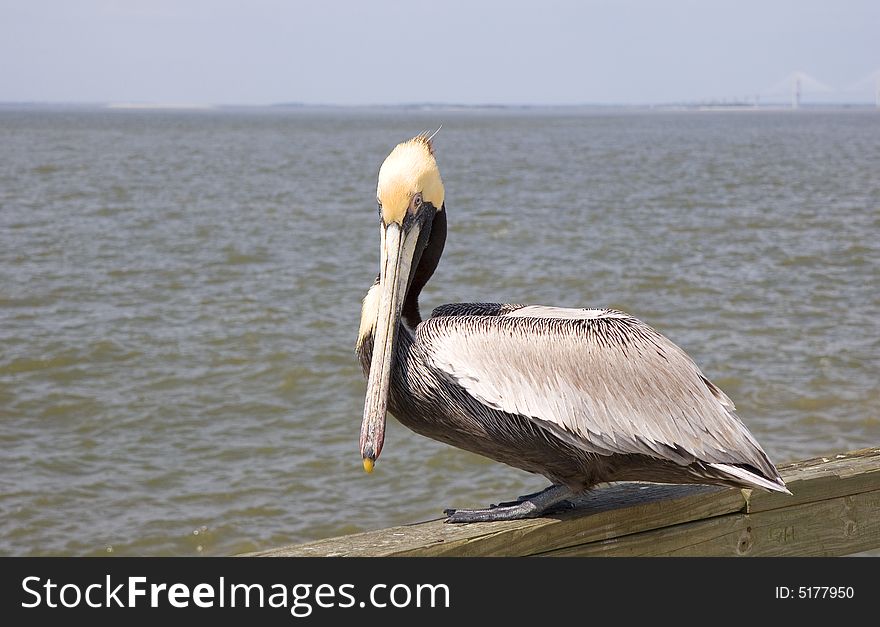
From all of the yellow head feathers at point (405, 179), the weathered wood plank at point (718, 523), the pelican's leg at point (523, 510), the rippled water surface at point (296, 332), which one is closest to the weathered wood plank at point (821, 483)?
the weathered wood plank at point (718, 523)

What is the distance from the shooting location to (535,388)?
2.54m

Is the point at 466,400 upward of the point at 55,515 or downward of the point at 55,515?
upward

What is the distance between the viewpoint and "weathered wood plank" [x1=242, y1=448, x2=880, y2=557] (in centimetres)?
233

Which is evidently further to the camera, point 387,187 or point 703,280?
point 703,280

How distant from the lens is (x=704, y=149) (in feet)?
152

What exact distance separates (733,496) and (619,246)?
12.6m

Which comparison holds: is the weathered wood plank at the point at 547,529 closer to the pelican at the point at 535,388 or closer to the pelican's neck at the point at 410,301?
the pelican at the point at 535,388

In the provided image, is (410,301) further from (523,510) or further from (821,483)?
(821,483)

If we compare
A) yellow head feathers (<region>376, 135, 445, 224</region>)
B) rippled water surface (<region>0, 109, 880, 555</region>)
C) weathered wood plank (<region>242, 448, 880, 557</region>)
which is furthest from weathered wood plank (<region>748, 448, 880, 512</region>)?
rippled water surface (<region>0, 109, 880, 555</region>)

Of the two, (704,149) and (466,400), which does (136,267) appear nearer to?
(466,400)

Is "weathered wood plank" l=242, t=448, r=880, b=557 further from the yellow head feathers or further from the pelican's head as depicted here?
the yellow head feathers

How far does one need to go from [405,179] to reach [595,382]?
0.69 metres

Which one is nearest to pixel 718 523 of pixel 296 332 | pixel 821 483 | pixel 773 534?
pixel 773 534
